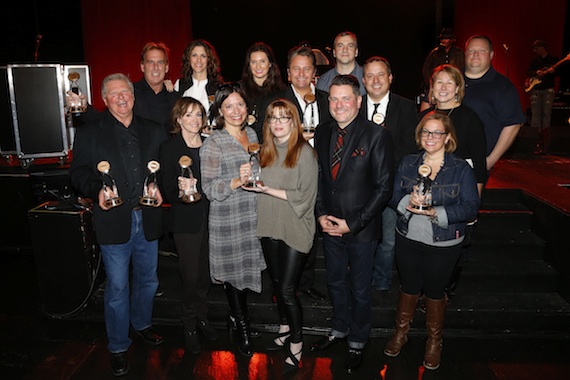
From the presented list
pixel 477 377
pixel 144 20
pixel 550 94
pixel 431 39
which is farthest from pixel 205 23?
pixel 477 377

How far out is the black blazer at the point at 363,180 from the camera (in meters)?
2.76

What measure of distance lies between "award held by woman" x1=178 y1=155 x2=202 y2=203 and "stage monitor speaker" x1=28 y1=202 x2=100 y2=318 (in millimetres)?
1355

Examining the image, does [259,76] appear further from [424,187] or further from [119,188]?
[424,187]

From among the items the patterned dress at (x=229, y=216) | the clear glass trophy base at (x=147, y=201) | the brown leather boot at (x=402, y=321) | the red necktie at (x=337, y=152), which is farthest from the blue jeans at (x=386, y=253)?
the clear glass trophy base at (x=147, y=201)

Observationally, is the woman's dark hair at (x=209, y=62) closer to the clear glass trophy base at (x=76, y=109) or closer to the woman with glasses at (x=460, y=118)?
the clear glass trophy base at (x=76, y=109)

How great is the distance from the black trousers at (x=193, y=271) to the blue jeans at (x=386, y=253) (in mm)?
1395

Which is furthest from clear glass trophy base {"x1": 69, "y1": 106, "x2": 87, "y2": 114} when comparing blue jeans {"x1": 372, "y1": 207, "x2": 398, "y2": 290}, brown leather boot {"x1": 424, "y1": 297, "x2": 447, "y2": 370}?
brown leather boot {"x1": 424, "y1": 297, "x2": 447, "y2": 370}

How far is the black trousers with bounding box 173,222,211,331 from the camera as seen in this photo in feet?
10.2

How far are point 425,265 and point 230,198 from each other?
1.33 m

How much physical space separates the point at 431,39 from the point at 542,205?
576 centimetres

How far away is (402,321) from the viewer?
10.4 ft

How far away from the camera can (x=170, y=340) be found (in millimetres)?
3537

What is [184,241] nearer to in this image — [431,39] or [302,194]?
[302,194]

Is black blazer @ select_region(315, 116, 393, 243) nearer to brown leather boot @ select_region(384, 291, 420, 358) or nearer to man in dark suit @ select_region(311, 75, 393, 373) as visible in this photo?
man in dark suit @ select_region(311, 75, 393, 373)
